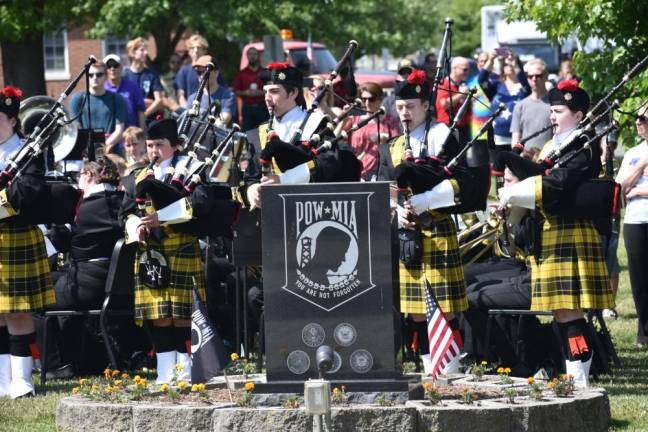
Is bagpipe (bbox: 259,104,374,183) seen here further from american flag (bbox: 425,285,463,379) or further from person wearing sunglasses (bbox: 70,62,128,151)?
person wearing sunglasses (bbox: 70,62,128,151)

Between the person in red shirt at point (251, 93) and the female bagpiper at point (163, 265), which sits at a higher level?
the person in red shirt at point (251, 93)

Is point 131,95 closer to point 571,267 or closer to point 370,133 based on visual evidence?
point 370,133

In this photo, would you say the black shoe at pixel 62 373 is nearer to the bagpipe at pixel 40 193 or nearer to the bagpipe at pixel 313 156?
the bagpipe at pixel 40 193

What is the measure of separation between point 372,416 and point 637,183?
4.00 metres

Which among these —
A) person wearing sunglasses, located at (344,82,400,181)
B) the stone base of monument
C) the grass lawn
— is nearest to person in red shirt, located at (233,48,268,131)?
person wearing sunglasses, located at (344,82,400,181)

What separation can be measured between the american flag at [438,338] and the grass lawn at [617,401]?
0.91 m

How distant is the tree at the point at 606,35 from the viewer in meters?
10.2

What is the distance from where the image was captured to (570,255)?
780 cm

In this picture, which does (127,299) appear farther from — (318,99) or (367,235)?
(367,235)

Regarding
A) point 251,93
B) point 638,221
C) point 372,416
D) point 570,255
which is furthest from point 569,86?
point 251,93

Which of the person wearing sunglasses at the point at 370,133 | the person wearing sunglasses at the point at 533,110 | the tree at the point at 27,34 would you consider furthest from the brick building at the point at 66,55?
the person wearing sunglasses at the point at 533,110

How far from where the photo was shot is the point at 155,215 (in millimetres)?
8273

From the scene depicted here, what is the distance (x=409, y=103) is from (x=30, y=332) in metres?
2.75

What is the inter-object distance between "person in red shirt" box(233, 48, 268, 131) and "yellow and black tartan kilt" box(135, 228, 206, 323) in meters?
7.55
